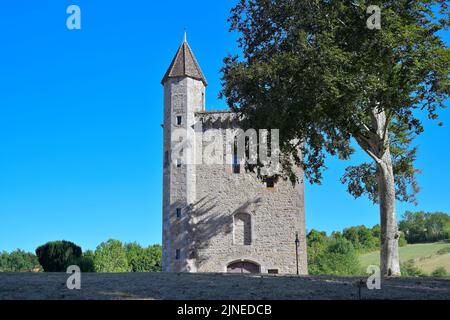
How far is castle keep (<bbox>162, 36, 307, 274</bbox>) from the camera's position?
3195 centimetres

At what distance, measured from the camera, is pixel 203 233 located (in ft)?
107

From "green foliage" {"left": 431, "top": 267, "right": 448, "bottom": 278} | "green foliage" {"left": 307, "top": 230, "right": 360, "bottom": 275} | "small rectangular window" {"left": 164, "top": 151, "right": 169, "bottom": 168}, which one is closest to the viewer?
"small rectangular window" {"left": 164, "top": 151, "right": 169, "bottom": 168}

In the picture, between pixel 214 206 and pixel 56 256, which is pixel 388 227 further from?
Answer: pixel 56 256

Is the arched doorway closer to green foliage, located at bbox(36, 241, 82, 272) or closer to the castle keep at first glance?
the castle keep

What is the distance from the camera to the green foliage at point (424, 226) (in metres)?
92.4

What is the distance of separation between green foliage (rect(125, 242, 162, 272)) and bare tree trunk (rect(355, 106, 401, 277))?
190ft

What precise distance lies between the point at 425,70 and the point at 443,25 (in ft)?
9.11

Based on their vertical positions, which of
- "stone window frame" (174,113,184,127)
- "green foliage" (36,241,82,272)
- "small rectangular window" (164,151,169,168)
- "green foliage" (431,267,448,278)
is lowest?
"green foliage" (431,267,448,278)

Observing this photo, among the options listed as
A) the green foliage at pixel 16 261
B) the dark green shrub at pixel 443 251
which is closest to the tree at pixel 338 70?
the dark green shrub at pixel 443 251

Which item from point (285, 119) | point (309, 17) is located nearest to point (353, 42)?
point (309, 17)

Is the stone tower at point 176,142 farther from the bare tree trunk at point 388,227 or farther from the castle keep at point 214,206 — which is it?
the bare tree trunk at point 388,227

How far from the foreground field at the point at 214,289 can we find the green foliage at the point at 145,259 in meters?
60.9

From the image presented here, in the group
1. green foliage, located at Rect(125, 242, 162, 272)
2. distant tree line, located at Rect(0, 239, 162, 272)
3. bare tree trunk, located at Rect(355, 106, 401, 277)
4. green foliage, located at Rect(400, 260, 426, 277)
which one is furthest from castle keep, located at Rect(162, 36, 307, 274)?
green foliage, located at Rect(125, 242, 162, 272)
